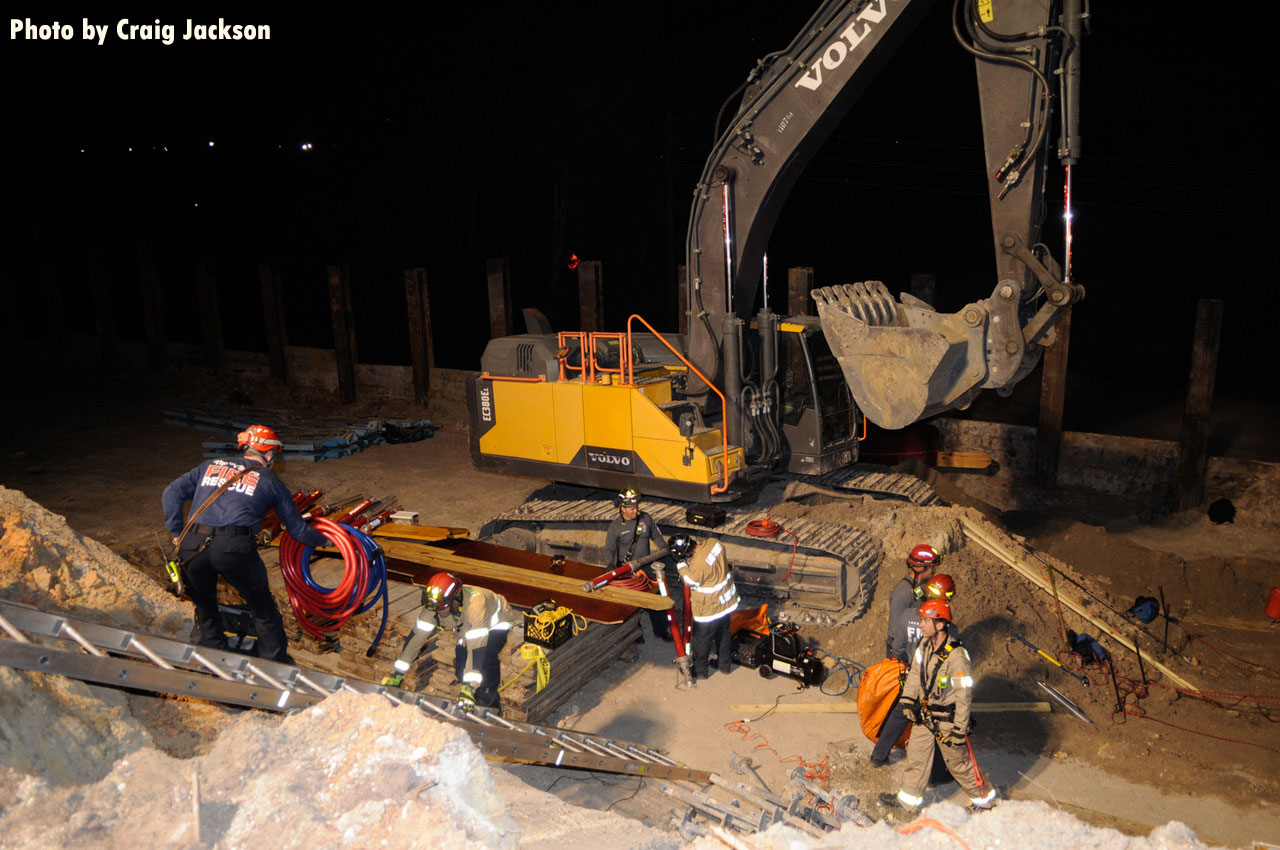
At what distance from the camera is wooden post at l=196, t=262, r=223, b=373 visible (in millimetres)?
22219

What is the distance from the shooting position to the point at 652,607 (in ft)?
25.9

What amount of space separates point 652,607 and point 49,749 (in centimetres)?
529

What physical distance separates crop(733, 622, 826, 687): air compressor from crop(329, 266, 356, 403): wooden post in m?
14.2

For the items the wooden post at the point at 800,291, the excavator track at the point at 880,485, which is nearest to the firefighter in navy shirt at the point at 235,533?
the excavator track at the point at 880,485

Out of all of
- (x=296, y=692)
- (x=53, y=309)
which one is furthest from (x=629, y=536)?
(x=53, y=309)

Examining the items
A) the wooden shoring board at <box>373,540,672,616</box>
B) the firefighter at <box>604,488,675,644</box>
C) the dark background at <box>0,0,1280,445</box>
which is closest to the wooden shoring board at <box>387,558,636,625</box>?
the wooden shoring board at <box>373,540,672,616</box>

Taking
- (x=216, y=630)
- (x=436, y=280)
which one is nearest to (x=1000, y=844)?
(x=216, y=630)

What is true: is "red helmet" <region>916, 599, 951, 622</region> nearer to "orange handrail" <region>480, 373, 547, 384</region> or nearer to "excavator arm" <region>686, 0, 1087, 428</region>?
"excavator arm" <region>686, 0, 1087, 428</region>

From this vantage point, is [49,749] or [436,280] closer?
[49,749]

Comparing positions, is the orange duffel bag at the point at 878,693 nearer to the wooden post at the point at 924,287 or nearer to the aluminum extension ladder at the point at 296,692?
the aluminum extension ladder at the point at 296,692

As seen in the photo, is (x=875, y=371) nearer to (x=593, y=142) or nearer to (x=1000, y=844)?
(x=1000, y=844)

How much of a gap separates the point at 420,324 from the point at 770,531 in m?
11.8

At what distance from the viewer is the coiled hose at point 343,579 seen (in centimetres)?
688

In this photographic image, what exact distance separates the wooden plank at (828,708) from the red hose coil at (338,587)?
331 centimetres
